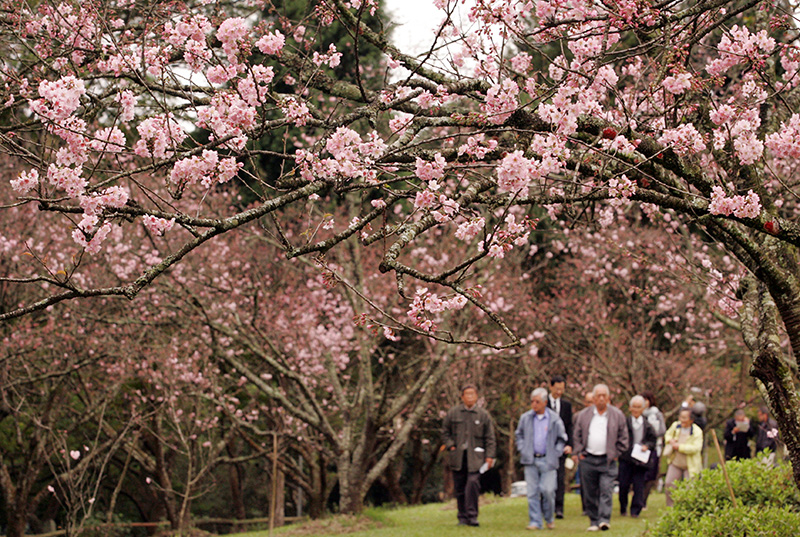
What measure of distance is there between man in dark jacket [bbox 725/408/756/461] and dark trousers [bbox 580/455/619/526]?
3293 mm

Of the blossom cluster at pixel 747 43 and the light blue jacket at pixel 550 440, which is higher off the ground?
the blossom cluster at pixel 747 43

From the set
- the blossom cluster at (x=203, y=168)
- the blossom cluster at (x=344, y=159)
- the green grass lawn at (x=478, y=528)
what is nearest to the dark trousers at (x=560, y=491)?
the green grass lawn at (x=478, y=528)

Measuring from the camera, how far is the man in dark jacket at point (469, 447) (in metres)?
9.98

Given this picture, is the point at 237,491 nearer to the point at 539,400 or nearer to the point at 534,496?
the point at 534,496

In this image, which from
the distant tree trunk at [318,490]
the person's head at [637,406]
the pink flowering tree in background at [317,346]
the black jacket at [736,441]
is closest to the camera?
the person's head at [637,406]

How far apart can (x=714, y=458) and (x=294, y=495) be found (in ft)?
38.2

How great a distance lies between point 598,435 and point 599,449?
0.53 ft

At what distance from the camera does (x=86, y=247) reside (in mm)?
4086

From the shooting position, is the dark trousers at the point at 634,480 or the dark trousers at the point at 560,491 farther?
the dark trousers at the point at 560,491

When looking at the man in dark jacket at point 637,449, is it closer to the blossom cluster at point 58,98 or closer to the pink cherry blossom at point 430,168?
the pink cherry blossom at point 430,168

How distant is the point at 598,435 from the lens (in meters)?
9.50

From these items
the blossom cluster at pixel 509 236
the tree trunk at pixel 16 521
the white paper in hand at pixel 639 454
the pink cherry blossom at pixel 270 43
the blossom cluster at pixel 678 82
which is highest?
the pink cherry blossom at pixel 270 43

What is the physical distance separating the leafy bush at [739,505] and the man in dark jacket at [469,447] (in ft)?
10.6

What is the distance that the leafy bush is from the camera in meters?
5.54
